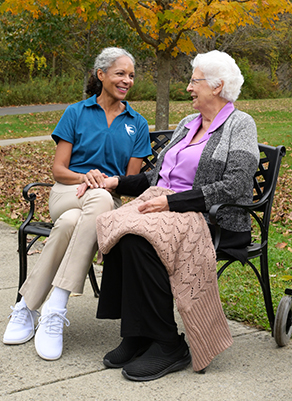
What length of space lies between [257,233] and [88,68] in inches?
652

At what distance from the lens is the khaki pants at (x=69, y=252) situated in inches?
109

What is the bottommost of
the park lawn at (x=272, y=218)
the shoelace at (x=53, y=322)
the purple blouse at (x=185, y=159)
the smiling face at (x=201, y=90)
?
the park lawn at (x=272, y=218)

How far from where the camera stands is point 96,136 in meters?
3.34

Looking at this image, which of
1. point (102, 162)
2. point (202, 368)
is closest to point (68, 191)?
point (102, 162)

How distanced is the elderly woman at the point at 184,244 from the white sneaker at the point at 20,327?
51 centimetres

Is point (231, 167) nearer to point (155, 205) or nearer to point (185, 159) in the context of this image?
point (185, 159)

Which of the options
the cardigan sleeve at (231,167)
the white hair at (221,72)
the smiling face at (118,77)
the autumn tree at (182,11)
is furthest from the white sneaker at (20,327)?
the autumn tree at (182,11)

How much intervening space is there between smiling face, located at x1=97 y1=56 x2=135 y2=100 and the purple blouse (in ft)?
1.81

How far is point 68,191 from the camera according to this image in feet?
10.6

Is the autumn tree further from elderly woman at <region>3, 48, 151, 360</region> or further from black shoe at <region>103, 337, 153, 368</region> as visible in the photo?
black shoe at <region>103, 337, 153, 368</region>

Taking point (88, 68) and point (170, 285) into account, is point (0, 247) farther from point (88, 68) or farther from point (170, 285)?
point (88, 68)

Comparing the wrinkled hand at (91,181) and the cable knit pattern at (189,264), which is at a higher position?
the wrinkled hand at (91,181)

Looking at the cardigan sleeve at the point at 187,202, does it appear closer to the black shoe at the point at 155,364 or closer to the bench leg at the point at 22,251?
the black shoe at the point at 155,364

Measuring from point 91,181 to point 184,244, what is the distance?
0.84 meters
